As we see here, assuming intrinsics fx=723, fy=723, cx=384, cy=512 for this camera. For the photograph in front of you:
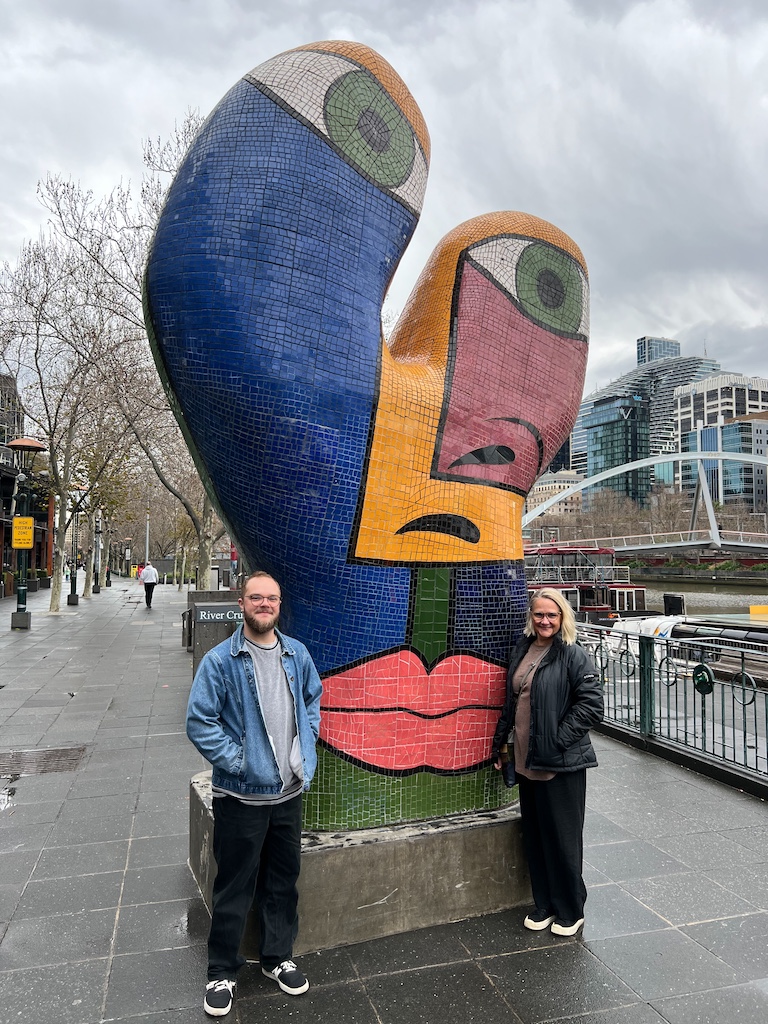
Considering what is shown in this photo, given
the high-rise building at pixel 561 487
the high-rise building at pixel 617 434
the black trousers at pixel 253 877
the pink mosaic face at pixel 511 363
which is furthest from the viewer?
the high-rise building at pixel 617 434

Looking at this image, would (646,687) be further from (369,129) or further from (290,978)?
(369,129)

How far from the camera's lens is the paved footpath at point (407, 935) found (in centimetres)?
284

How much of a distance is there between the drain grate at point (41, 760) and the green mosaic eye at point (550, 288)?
5.44 metres

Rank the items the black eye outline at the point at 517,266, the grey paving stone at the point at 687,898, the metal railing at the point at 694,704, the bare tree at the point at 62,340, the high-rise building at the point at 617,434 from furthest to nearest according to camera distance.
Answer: the high-rise building at the point at 617,434 → the bare tree at the point at 62,340 → the metal railing at the point at 694,704 → the black eye outline at the point at 517,266 → the grey paving stone at the point at 687,898

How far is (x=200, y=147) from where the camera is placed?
3422 mm

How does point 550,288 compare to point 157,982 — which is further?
point 550,288

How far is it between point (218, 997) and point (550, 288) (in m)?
3.71

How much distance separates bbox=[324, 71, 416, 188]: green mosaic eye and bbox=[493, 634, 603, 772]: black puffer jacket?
2465mm

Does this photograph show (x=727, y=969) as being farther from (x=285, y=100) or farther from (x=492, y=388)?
(x=285, y=100)

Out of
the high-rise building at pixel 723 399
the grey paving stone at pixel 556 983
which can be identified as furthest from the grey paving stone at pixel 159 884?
the high-rise building at pixel 723 399

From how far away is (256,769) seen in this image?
2.74 meters

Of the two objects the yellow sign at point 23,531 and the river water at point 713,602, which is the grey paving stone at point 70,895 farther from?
the river water at point 713,602

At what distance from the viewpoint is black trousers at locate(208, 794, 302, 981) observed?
9.25ft

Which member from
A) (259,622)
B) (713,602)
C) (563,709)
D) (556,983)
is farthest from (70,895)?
(713,602)
